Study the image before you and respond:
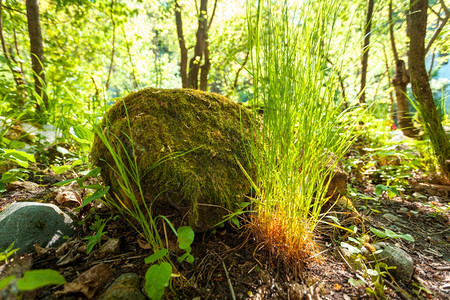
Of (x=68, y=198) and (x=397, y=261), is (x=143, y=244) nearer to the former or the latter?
(x=68, y=198)

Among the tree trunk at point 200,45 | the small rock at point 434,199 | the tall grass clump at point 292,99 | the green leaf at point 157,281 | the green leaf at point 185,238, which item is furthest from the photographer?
the tree trunk at point 200,45

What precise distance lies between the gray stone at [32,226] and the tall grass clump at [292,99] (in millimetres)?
1053

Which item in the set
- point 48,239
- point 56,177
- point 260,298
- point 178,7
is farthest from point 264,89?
point 178,7

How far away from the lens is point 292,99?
891 millimetres

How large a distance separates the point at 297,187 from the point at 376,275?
508mm

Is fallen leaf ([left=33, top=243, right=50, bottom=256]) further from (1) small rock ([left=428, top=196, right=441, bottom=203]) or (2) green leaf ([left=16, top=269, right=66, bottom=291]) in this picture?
(1) small rock ([left=428, top=196, right=441, bottom=203])

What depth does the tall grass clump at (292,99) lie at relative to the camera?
0.85m

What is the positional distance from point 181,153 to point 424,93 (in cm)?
269

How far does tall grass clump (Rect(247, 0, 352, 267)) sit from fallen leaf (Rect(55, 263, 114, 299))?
2.34 ft

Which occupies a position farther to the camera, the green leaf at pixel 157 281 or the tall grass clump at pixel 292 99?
the tall grass clump at pixel 292 99

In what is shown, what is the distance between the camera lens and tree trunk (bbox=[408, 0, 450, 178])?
193cm

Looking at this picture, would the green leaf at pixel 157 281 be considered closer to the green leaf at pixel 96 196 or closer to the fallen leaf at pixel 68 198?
the green leaf at pixel 96 196

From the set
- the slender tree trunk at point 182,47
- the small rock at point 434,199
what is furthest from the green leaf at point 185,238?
the slender tree trunk at point 182,47

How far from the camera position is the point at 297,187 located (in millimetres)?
905
